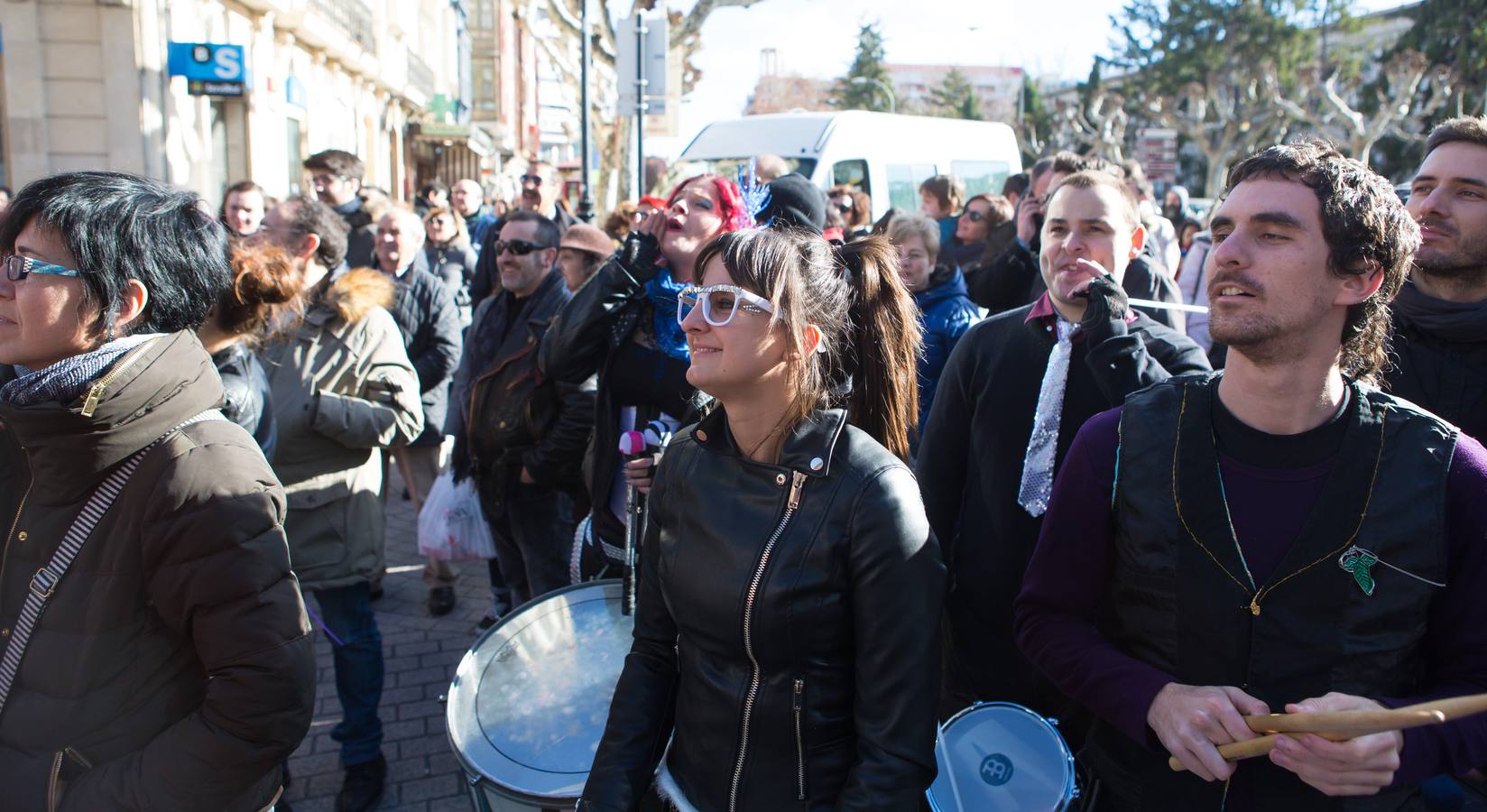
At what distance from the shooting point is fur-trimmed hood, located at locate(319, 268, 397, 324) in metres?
3.88

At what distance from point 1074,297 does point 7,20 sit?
14.3 meters

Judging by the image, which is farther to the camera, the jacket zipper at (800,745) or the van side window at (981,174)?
the van side window at (981,174)

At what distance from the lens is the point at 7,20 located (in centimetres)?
1235

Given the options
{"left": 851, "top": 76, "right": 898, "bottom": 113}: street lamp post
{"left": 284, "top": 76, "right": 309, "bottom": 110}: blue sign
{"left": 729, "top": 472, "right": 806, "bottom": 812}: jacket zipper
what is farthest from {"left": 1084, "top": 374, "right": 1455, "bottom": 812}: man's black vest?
{"left": 851, "top": 76, "right": 898, "bottom": 113}: street lamp post

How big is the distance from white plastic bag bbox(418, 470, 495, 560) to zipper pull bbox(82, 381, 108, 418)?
288 centimetres

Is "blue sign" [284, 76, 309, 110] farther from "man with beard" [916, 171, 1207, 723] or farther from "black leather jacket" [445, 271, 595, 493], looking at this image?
"man with beard" [916, 171, 1207, 723]

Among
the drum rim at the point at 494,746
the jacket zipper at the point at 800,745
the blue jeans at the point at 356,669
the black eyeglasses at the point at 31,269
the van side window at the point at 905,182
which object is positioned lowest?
the blue jeans at the point at 356,669

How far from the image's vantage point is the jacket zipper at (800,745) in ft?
6.17

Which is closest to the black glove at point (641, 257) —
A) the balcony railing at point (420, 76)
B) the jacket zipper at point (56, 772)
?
the jacket zipper at point (56, 772)

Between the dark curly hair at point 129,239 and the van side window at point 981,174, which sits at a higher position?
the van side window at point 981,174

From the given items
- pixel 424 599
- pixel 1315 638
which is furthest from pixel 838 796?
pixel 424 599

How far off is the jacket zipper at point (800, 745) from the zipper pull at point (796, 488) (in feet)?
1.05

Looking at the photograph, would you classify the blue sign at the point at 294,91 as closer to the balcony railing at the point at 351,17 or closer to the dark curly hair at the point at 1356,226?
the balcony railing at the point at 351,17

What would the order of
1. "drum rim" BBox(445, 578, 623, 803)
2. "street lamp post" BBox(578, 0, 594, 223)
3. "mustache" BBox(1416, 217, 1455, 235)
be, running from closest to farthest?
1. "drum rim" BBox(445, 578, 623, 803)
2. "mustache" BBox(1416, 217, 1455, 235)
3. "street lamp post" BBox(578, 0, 594, 223)
